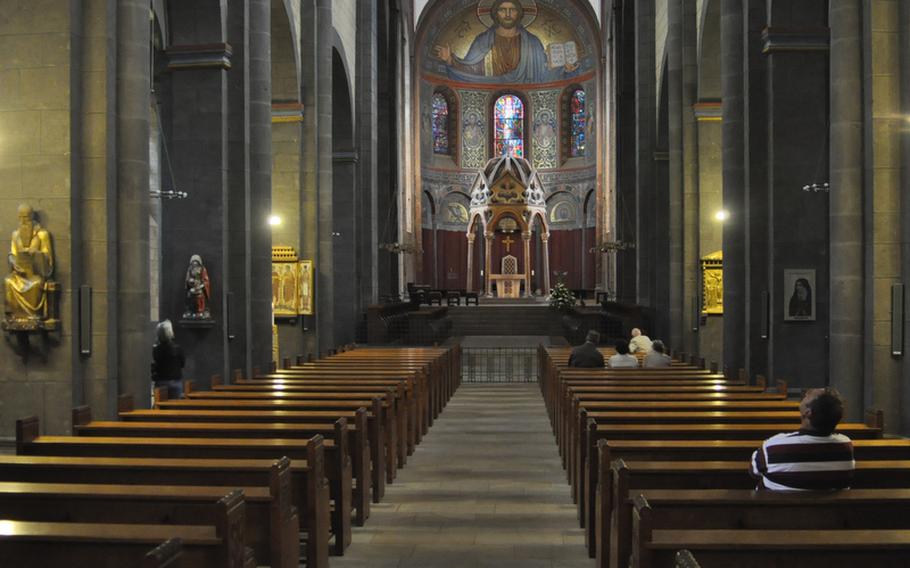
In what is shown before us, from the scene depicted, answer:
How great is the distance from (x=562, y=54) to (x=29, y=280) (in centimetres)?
3982

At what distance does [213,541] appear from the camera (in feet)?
12.3

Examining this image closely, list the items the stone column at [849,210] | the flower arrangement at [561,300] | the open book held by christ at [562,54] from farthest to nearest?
the open book held by christ at [562,54]
the flower arrangement at [561,300]
the stone column at [849,210]

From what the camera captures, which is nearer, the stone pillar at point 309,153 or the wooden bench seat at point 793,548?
the wooden bench seat at point 793,548

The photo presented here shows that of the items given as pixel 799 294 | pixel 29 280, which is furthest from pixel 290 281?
pixel 799 294

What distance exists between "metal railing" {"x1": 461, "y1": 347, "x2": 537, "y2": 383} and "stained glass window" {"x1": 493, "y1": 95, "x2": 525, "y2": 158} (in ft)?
81.7

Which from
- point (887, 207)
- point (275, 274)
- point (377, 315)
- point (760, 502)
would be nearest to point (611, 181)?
point (377, 315)

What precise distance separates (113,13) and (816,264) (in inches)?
388

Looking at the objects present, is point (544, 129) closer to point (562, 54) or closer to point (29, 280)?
point (562, 54)

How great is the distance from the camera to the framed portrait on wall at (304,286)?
65.7ft

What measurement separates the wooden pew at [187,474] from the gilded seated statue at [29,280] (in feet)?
14.7

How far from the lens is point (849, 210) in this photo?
1013cm

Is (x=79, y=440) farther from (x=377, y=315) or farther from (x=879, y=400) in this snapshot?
(x=377, y=315)

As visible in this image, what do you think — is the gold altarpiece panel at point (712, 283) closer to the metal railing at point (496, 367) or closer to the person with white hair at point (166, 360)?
the metal railing at point (496, 367)

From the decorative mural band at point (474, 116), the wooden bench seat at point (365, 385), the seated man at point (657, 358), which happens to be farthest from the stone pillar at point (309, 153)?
the decorative mural band at point (474, 116)
